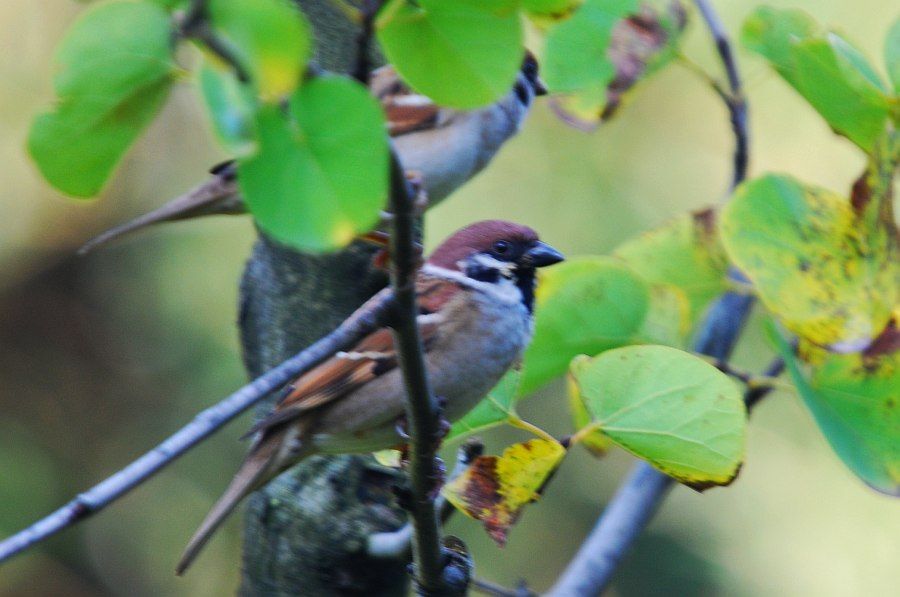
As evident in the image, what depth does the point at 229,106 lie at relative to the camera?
0.86 meters

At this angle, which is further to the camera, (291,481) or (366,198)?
(291,481)

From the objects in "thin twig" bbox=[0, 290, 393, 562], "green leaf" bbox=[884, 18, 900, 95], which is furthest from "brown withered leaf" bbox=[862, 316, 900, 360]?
"thin twig" bbox=[0, 290, 393, 562]

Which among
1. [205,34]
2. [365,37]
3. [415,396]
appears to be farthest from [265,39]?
[415,396]

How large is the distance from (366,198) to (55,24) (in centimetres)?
450

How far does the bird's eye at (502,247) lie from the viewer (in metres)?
2.55

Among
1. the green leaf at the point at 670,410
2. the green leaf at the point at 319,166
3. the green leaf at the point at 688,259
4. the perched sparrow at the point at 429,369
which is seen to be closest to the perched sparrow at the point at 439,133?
the perched sparrow at the point at 429,369

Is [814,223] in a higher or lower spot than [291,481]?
higher

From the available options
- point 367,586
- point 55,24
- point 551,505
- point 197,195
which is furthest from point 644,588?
point 55,24

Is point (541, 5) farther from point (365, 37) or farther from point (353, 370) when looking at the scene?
point (353, 370)

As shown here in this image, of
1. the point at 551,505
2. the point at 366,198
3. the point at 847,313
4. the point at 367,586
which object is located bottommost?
the point at 551,505

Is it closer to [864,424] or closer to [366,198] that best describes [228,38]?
[366,198]

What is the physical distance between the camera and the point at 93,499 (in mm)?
1024

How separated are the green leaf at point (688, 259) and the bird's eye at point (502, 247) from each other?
32 centimetres

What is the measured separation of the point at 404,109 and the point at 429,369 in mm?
1123
